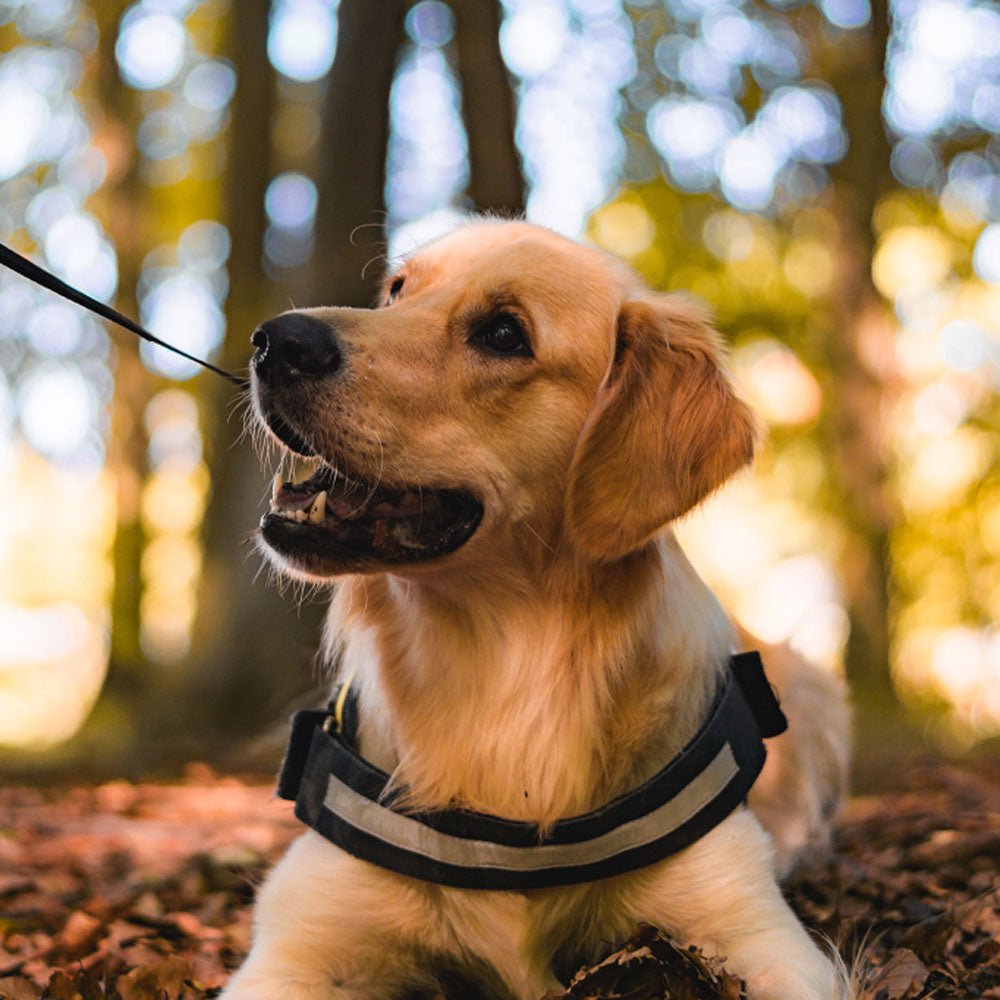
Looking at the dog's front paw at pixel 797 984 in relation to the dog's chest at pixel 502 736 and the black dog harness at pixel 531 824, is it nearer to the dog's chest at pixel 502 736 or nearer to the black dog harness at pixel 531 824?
the black dog harness at pixel 531 824

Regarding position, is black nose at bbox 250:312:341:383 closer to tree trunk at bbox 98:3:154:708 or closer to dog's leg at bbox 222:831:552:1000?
dog's leg at bbox 222:831:552:1000

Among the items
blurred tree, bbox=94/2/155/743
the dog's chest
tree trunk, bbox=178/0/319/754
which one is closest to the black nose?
the dog's chest

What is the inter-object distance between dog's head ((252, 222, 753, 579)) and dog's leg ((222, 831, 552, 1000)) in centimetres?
71

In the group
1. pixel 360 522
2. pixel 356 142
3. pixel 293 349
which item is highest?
pixel 356 142

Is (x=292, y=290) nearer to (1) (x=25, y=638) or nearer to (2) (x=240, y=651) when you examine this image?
(2) (x=240, y=651)

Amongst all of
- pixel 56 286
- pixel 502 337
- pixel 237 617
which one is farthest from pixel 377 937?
pixel 237 617

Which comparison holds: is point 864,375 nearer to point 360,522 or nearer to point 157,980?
point 360,522

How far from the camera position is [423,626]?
278cm

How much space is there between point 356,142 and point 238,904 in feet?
15.0

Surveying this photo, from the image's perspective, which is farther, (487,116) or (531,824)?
(487,116)

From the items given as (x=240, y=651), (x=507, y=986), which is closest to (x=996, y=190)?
(x=240, y=651)

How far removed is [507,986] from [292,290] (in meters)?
4.89

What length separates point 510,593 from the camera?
9.05 feet

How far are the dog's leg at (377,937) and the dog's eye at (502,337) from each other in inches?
48.2
